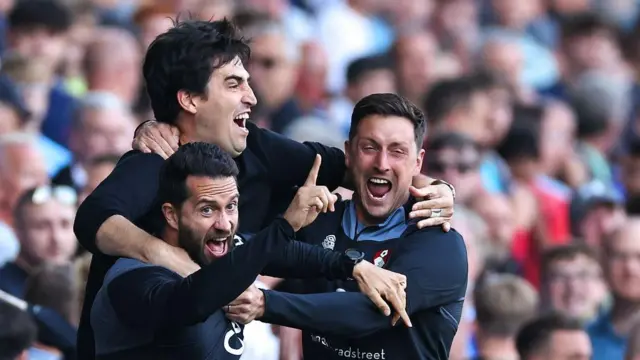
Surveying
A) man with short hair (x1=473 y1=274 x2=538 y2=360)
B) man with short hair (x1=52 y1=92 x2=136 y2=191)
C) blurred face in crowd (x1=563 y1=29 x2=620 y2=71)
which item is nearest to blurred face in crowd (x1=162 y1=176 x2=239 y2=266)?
man with short hair (x1=473 y1=274 x2=538 y2=360)

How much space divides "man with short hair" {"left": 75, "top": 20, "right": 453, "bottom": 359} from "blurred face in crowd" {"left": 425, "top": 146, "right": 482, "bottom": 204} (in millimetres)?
3039

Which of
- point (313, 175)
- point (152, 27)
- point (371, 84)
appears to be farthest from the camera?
point (371, 84)

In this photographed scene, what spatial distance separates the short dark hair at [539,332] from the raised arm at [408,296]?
6.53 feet

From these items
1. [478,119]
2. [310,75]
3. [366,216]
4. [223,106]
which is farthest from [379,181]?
[310,75]

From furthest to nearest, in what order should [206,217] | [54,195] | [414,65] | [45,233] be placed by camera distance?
[414,65], [54,195], [45,233], [206,217]

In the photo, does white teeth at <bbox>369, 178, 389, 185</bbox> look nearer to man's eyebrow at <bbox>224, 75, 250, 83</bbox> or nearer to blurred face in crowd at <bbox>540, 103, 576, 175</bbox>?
man's eyebrow at <bbox>224, 75, 250, 83</bbox>

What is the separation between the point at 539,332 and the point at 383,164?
2.25 meters

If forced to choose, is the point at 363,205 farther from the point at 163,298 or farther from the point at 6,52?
the point at 6,52

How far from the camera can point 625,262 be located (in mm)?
9664

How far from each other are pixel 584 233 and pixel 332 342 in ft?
15.4

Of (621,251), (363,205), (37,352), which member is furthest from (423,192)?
(621,251)

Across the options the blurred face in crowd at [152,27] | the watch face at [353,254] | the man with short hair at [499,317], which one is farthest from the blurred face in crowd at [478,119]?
the watch face at [353,254]

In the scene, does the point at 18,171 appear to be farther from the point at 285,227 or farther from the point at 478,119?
the point at 285,227

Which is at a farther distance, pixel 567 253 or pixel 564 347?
pixel 567 253
